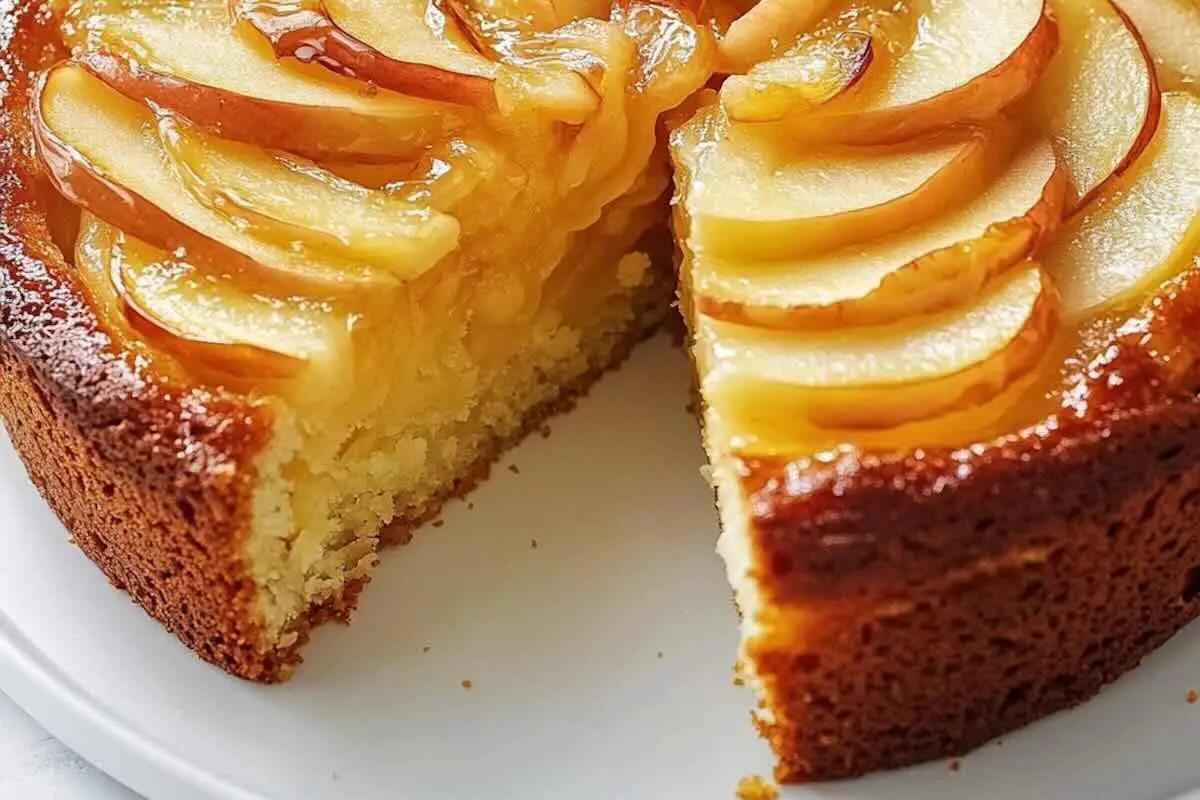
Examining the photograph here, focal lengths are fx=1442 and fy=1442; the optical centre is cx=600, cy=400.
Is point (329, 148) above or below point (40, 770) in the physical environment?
above

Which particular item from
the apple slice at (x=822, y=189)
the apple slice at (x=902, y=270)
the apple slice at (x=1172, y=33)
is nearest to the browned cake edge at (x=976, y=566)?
the apple slice at (x=902, y=270)

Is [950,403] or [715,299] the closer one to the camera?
[950,403]

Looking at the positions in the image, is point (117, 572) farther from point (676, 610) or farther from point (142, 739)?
point (676, 610)

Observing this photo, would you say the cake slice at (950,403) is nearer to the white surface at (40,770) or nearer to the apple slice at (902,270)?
the apple slice at (902,270)

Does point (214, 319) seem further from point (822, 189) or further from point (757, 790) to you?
point (757, 790)

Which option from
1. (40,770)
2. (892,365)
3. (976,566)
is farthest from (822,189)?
(40,770)
